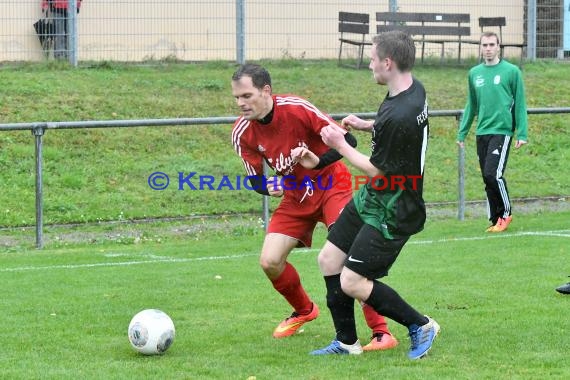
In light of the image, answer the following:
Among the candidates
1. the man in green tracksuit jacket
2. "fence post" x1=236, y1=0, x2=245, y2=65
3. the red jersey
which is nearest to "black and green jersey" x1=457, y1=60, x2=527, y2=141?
the man in green tracksuit jacket

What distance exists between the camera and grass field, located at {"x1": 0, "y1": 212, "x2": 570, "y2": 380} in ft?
21.3

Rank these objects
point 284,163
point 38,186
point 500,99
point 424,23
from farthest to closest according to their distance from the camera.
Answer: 1. point 424,23
2. point 500,99
3. point 38,186
4. point 284,163

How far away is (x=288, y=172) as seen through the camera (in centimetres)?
753

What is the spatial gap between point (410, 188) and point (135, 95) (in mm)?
Result: 12423

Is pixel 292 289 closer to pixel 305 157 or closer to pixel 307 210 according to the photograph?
pixel 307 210

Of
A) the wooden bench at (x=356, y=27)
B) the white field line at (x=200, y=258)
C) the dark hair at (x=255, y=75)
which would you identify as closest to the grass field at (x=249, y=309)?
the white field line at (x=200, y=258)

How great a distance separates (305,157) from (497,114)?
6140mm

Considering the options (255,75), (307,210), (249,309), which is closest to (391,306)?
(307,210)

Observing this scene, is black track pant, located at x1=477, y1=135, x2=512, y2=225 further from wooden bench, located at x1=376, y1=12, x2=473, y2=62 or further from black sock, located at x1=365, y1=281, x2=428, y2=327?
wooden bench, located at x1=376, y1=12, x2=473, y2=62

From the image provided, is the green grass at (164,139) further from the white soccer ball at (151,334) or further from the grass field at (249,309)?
the white soccer ball at (151,334)

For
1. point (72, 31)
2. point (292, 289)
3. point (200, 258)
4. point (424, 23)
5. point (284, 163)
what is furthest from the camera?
point (424, 23)

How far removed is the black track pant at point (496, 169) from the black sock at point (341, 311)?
20.4 feet

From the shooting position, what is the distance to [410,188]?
6477 mm

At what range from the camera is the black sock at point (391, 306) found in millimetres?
6566
